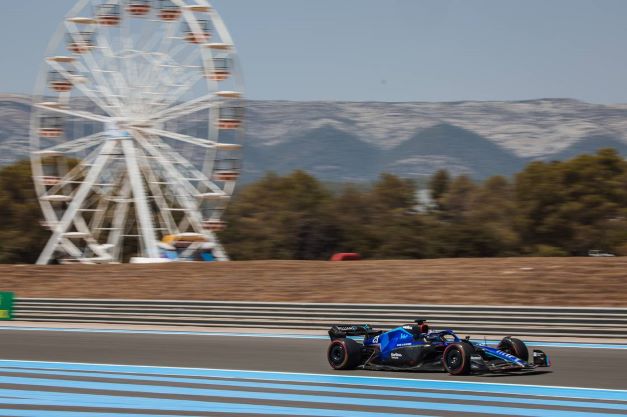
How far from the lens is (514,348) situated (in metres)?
11.2

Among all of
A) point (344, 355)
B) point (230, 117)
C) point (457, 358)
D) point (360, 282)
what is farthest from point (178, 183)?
point (457, 358)

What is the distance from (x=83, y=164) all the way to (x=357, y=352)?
27867 mm

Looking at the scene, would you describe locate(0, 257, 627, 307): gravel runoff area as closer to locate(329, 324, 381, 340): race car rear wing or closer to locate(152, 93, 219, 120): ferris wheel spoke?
locate(329, 324, 381, 340): race car rear wing

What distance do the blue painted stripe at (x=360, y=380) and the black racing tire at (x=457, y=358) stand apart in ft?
0.91

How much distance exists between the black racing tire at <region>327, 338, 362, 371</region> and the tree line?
44.1 m

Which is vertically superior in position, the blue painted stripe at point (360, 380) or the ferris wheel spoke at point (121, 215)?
the blue painted stripe at point (360, 380)

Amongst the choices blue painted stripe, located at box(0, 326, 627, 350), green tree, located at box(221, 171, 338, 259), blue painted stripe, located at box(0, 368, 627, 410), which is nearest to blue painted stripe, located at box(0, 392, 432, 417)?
blue painted stripe, located at box(0, 368, 627, 410)

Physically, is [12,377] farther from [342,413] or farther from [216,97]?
[216,97]

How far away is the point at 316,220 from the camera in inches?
2970

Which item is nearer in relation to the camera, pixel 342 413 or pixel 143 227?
pixel 342 413

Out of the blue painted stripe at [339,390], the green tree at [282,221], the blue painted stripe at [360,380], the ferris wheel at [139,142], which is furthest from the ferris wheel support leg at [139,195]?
the green tree at [282,221]

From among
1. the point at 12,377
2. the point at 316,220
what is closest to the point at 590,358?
the point at 12,377

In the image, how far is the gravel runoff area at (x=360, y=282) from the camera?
1825 centimetres

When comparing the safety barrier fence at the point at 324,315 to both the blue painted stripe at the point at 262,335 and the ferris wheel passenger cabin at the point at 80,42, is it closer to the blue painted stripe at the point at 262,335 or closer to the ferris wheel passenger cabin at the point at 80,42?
the blue painted stripe at the point at 262,335
